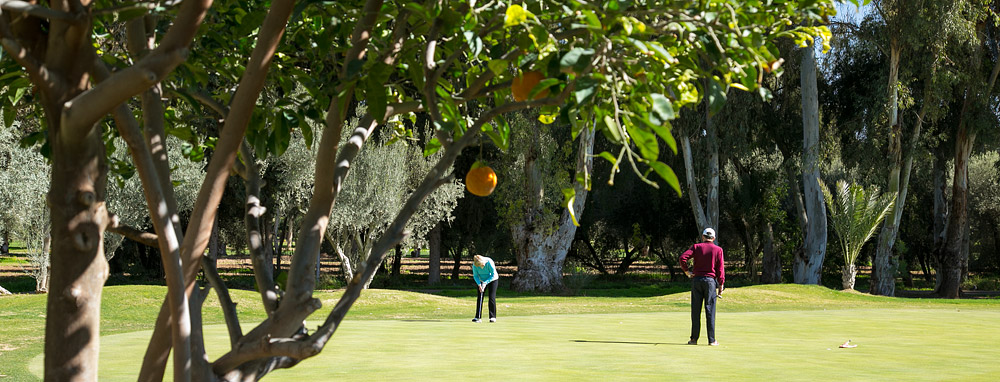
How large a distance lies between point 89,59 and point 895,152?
32.4 m

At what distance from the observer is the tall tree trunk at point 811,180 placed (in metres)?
32.6

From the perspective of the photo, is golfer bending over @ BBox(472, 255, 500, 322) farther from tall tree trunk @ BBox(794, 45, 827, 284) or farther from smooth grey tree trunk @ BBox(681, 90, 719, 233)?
tall tree trunk @ BBox(794, 45, 827, 284)

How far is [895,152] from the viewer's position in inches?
1262

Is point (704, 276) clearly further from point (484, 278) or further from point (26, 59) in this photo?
point (26, 59)

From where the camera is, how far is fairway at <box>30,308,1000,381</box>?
30.0 ft

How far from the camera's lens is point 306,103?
3959 mm

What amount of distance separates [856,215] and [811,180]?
2.41m

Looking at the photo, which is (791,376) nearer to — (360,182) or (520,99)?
(520,99)

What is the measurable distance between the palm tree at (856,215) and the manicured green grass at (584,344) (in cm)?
1050

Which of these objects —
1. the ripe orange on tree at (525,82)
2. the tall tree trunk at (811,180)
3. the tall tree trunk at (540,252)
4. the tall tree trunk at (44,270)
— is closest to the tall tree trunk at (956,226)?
the tall tree trunk at (811,180)

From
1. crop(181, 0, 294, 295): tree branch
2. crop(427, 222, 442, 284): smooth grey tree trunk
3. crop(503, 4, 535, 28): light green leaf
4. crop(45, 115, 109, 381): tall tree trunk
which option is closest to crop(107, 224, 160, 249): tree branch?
crop(181, 0, 294, 295): tree branch

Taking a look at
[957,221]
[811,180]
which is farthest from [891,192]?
[957,221]

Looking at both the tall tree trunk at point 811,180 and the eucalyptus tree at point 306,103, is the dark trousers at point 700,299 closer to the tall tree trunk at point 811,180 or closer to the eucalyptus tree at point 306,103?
the eucalyptus tree at point 306,103

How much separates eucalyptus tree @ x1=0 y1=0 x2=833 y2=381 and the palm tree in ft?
102
